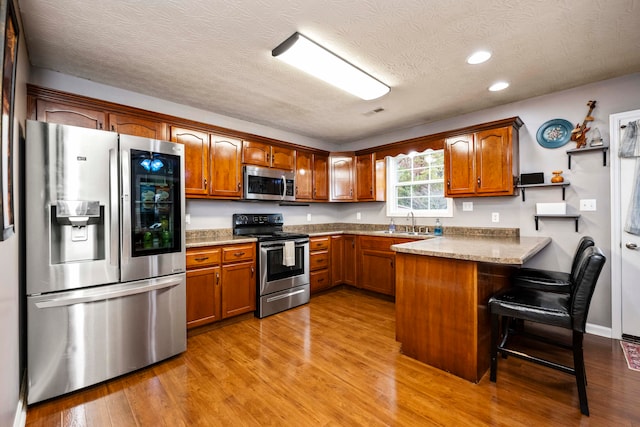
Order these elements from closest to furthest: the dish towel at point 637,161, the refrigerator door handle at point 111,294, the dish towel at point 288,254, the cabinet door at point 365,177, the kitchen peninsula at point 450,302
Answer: the refrigerator door handle at point 111,294
the kitchen peninsula at point 450,302
the dish towel at point 637,161
the dish towel at point 288,254
the cabinet door at point 365,177

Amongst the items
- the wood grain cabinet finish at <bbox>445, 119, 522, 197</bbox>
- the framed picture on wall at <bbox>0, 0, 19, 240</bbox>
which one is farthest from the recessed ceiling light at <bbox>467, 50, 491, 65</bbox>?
the framed picture on wall at <bbox>0, 0, 19, 240</bbox>

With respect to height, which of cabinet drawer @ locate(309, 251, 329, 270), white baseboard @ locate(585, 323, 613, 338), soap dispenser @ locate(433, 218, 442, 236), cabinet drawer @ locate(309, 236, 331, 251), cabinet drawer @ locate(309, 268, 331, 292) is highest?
soap dispenser @ locate(433, 218, 442, 236)

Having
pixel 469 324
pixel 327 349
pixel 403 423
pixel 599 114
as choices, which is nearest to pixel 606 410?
pixel 469 324

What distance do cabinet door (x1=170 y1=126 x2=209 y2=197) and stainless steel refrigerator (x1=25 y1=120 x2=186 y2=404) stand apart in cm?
55

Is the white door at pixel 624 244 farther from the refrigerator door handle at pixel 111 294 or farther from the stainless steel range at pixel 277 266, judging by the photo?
the refrigerator door handle at pixel 111 294

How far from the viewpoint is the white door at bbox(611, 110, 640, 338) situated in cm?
256

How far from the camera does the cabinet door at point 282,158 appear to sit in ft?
12.6

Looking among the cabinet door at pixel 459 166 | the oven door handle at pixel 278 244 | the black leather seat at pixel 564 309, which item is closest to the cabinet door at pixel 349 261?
the oven door handle at pixel 278 244

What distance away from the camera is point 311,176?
438 cm

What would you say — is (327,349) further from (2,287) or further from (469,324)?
(2,287)

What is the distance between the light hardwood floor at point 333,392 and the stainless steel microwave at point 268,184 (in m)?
1.78

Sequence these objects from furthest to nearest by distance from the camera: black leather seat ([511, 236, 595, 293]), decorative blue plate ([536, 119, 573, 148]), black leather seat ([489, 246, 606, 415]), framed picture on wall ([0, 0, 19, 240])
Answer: decorative blue plate ([536, 119, 573, 148]) → black leather seat ([511, 236, 595, 293]) → black leather seat ([489, 246, 606, 415]) → framed picture on wall ([0, 0, 19, 240])

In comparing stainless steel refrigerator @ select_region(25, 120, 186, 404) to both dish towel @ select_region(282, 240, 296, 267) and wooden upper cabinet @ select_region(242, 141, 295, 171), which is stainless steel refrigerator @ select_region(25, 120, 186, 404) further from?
dish towel @ select_region(282, 240, 296, 267)

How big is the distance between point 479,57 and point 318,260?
9.80 ft
